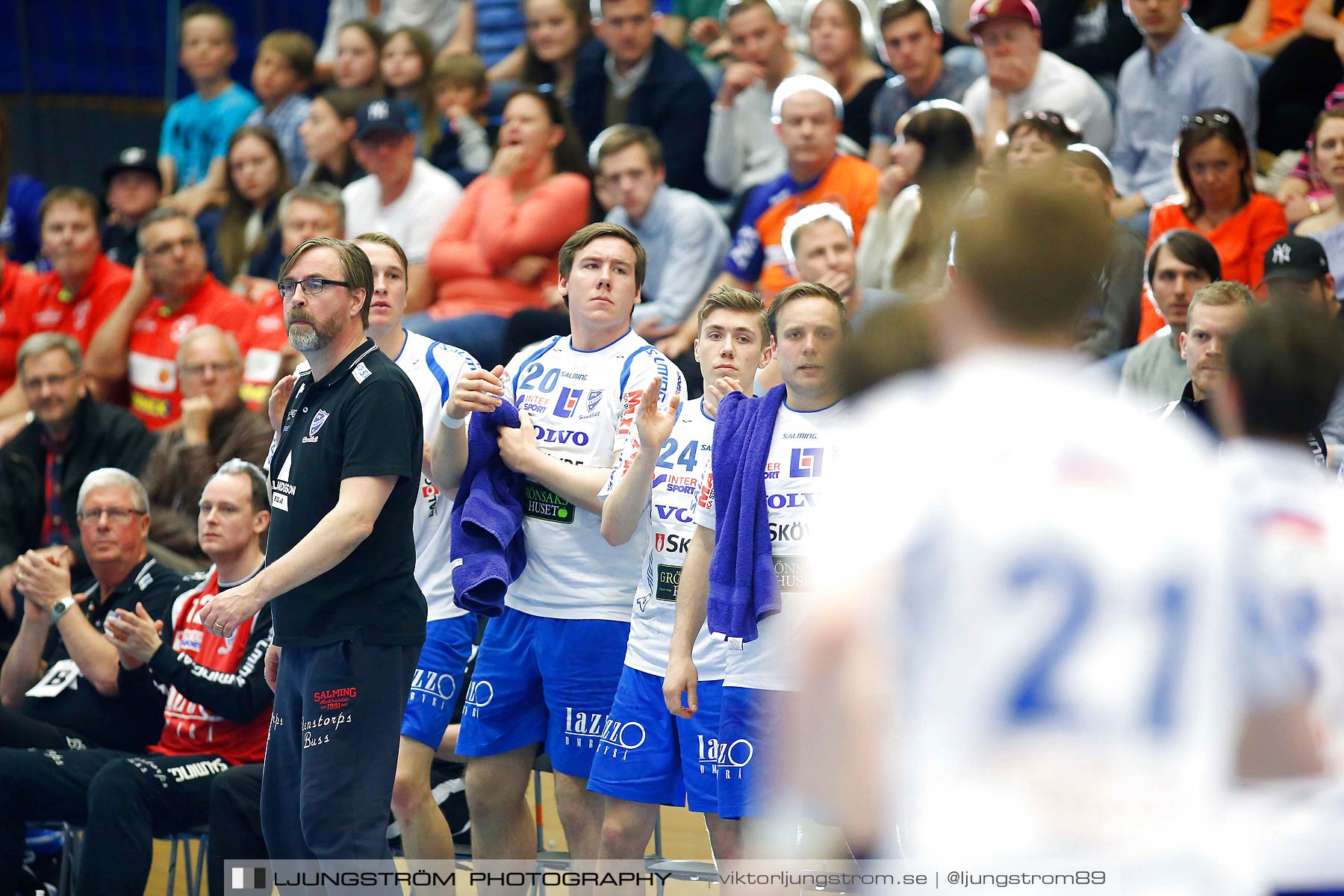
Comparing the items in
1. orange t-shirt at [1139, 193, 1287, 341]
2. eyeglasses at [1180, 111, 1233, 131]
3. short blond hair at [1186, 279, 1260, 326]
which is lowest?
orange t-shirt at [1139, 193, 1287, 341]

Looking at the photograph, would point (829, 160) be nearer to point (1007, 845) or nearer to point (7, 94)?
point (1007, 845)

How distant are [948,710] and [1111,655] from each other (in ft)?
0.74

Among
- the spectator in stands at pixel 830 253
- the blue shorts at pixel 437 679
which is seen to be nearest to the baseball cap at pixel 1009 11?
the spectator in stands at pixel 830 253

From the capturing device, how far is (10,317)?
9.43 metres

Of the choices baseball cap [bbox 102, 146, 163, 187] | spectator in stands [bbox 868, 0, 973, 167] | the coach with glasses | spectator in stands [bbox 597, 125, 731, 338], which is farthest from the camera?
baseball cap [bbox 102, 146, 163, 187]

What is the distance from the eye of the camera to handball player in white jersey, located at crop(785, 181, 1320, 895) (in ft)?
6.59

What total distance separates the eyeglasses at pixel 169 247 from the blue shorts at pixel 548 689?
14.0 feet

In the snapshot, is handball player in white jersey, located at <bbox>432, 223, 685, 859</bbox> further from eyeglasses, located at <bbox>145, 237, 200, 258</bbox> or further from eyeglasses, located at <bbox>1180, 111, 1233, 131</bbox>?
eyeglasses, located at <bbox>145, 237, 200, 258</bbox>

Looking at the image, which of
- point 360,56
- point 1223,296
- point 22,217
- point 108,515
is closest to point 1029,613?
point 1223,296

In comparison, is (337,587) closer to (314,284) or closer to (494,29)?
(314,284)

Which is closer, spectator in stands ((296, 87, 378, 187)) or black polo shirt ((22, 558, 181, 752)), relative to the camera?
black polo shirt ((22, 558, 181, 752))

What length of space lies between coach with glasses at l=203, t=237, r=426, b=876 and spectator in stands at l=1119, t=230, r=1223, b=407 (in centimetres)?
281

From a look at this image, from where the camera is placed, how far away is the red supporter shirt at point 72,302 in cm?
915

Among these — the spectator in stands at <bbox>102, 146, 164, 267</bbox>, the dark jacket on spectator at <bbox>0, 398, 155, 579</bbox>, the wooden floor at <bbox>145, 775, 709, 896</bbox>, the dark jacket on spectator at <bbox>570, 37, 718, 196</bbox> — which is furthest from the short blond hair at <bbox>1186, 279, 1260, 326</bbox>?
the spectator in stands at <bbox>102, 146, 164, 267</bbox>
